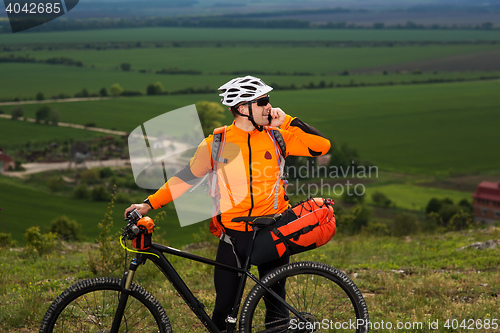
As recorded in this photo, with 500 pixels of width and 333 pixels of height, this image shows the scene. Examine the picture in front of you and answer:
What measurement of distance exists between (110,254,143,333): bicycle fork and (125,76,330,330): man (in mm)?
389

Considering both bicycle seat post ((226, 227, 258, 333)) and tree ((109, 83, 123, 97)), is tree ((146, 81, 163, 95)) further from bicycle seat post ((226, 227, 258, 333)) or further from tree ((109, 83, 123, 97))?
bicycle seat post ((226, 227, 258, 333))

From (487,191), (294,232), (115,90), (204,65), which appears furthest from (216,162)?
(204,65)

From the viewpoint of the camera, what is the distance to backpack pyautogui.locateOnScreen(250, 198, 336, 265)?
456 centimetres

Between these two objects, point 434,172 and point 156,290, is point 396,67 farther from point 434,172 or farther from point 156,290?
point 156,290

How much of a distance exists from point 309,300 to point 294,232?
69cm

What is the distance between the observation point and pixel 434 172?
80.7 m

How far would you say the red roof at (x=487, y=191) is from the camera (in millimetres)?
66750

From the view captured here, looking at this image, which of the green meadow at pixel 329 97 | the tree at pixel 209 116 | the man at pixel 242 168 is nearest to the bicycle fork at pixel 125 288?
the man at pixel 242 168

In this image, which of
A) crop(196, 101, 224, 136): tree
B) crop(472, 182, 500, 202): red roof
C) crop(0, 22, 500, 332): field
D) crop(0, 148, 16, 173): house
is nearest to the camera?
crop(0, 22, 500, 332): field

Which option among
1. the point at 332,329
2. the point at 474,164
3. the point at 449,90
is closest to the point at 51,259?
the point at 332,329

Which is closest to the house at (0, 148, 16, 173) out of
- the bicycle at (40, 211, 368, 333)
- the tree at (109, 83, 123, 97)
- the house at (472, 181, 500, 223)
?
the tree at (109, 83, 123, 97)

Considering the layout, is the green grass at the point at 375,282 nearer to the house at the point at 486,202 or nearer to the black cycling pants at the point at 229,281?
the black cycling pants at the point at 229,281

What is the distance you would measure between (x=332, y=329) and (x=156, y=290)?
2.71 meters

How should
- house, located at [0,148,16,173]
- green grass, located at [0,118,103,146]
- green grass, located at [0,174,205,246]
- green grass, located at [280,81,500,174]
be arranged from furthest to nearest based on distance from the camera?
green grass, located at [0,118,103,146] → green grass, located at [280,81,500,174] → house, located at [0,148,16,173] → green grass, located at [0,174,205,246]
